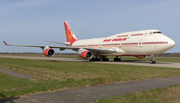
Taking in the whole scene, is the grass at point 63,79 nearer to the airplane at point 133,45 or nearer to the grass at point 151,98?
the grass at point 151,98

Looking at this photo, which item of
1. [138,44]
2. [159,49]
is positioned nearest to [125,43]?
[138,44]

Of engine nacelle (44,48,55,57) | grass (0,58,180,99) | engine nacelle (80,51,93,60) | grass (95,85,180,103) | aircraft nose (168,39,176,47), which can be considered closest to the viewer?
grass (95,85,180,103)

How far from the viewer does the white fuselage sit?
81.4ft

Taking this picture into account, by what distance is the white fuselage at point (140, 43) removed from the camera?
2483 cm

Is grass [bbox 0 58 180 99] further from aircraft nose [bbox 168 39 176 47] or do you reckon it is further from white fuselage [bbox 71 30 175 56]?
white fuselage [bbox 71 30 175 56]

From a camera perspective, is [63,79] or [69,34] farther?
[69,34]

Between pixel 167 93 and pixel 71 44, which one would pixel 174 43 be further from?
pixel 71 44

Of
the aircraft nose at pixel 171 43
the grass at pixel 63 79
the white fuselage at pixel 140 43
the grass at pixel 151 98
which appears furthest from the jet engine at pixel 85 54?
the grass at pixel 151 98

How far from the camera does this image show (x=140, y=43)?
88.6 ft

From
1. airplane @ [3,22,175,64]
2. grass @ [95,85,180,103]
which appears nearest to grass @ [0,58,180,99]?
grass @ [95,85,180,103]

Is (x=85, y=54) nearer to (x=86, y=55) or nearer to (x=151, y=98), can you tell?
(x=86, y=55)

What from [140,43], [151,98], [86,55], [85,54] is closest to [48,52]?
[85,54]

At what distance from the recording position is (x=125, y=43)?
29.2m

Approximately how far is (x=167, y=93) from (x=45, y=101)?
4834 mm
